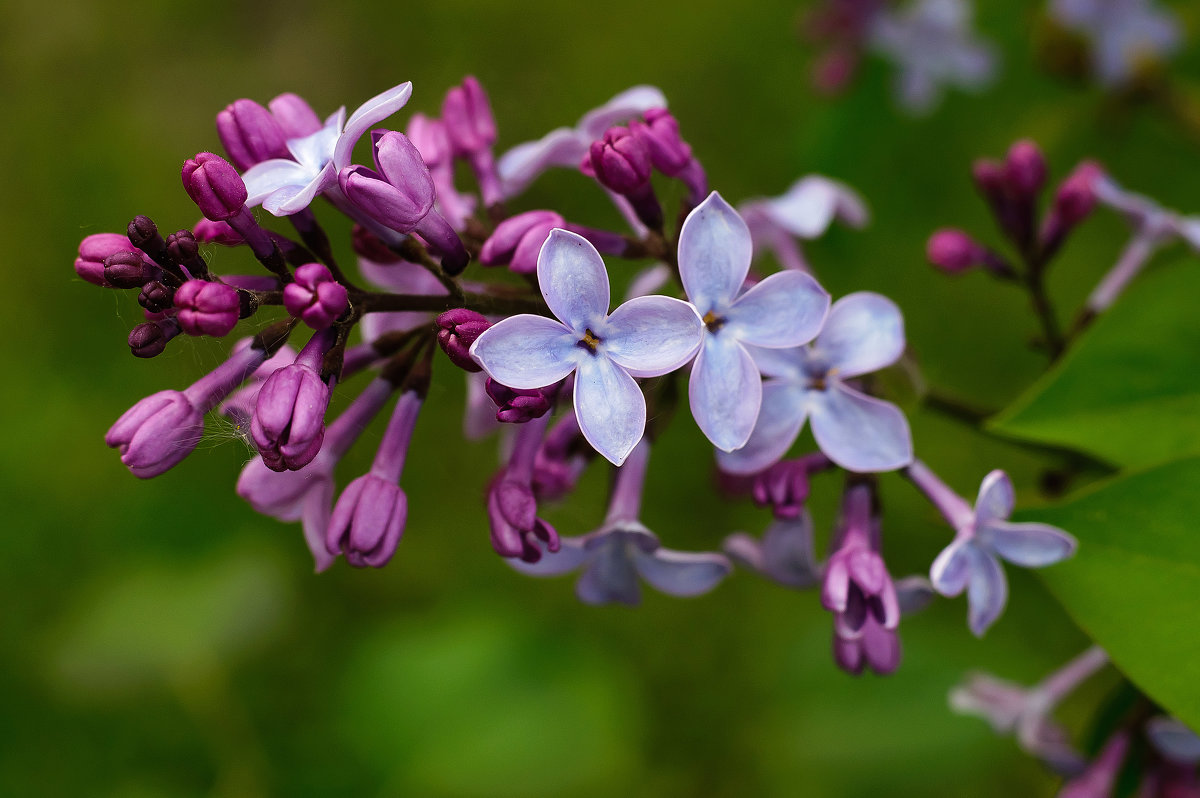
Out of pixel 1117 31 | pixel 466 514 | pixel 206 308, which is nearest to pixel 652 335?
pixel 206 308

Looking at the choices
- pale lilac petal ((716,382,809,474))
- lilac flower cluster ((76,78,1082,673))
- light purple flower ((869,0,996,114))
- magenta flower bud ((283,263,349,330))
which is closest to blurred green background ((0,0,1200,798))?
light purple flower ((869,0,996,114))

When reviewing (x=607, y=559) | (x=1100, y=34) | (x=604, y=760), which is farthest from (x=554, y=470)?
(x=1100, y=34)

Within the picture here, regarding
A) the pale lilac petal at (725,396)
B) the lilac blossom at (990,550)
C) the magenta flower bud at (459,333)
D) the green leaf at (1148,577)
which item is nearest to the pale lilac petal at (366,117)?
the magenta flower bud at (459,333)

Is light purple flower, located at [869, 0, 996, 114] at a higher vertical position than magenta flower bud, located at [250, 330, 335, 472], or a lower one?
lower

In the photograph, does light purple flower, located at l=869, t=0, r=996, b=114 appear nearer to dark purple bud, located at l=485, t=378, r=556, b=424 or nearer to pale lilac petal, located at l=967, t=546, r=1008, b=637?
pale lilac petal, located at l=967, t=546, r=1008, b=637

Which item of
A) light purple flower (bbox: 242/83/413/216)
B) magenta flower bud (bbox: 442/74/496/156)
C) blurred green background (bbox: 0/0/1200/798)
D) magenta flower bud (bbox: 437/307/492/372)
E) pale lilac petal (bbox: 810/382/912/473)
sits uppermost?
light purple flower (bbox: 242/83/413/216)

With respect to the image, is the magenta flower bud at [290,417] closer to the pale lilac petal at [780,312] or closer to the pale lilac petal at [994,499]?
the pale lilac petal at [780,312]
